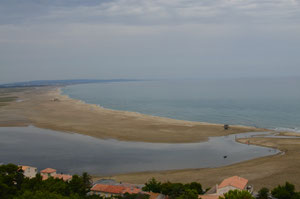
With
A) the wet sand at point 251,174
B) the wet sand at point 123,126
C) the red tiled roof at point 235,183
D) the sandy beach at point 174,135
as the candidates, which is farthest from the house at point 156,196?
the wet sand at point 123,126

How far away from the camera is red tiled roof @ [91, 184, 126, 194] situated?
24422mm

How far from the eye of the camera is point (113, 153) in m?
39.4

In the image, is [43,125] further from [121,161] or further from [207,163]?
[207,163]

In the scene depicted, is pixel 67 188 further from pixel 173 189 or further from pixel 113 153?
pixel 113 153

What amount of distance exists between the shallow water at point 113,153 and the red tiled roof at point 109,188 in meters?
6.92

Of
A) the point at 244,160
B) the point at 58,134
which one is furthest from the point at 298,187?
the point at 58,134

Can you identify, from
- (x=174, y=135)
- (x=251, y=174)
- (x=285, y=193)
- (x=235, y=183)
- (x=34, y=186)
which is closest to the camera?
(x=34, y=186)

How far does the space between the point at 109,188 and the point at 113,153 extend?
14.5 meters

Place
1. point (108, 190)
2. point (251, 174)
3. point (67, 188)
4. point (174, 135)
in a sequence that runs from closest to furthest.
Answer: point (67, 188) < point (108, 190) < point (251, 174) < point (174, 135)

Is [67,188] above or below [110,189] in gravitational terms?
above

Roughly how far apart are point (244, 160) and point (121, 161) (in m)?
15.2

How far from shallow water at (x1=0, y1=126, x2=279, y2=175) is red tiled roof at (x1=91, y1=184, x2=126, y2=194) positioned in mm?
6917

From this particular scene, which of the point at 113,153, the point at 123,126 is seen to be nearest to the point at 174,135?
the point at 123,126

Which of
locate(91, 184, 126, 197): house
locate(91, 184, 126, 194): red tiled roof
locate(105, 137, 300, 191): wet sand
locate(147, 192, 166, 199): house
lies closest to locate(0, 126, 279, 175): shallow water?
locate(105, 137, 300, 191): wet sand
